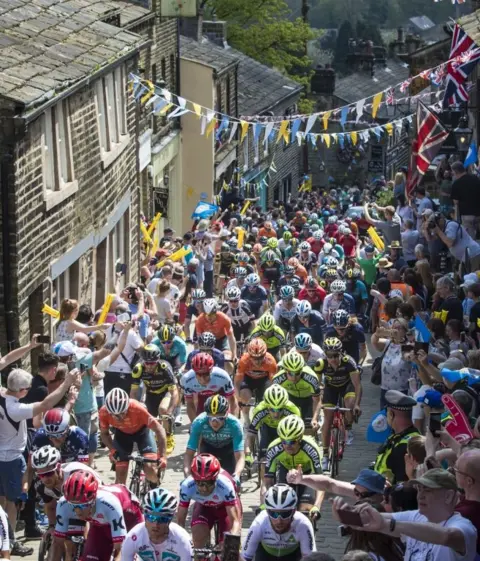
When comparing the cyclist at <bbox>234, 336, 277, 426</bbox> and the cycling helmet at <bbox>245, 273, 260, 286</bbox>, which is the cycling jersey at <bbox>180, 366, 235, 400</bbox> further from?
the cycling helmet at <bbox>245, 273, 260, 286</bbox>

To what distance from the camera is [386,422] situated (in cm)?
1427

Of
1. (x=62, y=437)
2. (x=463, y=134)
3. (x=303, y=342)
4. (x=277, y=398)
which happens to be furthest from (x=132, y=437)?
(x=463, y=134)

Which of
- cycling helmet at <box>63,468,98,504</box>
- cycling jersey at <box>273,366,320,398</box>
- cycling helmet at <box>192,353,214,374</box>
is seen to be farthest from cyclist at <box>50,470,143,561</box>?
cycling jersey at <box>273,366,320,398</box>

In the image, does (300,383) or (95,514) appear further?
(300,383)

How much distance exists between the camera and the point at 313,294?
23.2 metres

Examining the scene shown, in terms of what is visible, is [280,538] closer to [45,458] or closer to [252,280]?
[45,458]

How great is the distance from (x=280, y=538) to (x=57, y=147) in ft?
36.2

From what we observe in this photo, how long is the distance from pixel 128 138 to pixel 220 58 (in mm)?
19684

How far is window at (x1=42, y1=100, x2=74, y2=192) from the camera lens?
2062 cm

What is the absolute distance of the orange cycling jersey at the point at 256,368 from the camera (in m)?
17.9

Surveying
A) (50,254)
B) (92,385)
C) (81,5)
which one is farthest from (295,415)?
(81,5)

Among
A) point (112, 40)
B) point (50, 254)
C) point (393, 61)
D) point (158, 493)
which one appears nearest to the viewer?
point (158, 493)

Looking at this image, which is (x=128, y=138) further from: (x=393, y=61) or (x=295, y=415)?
(x=393, y=61)

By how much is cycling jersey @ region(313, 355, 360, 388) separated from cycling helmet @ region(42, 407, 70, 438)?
5.07 meters
